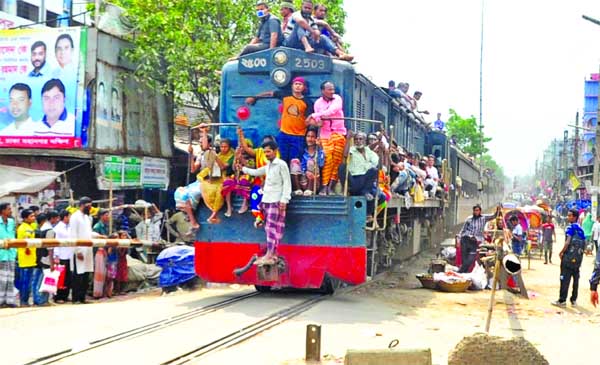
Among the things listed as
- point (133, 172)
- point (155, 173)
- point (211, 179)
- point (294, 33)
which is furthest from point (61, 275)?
point (155, 173)

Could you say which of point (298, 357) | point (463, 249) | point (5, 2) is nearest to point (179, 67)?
point (463, 249)

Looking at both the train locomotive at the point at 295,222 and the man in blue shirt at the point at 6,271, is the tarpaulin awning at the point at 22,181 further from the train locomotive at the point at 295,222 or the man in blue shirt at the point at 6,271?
the train locomotive at the point at 295,222

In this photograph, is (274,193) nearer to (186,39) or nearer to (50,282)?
(50,282)

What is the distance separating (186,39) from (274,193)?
37.0ft

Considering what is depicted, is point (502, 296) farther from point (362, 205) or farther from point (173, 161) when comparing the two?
point (173, 161)

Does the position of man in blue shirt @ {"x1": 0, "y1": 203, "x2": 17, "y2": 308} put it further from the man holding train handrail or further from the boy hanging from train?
the man holding train handrail

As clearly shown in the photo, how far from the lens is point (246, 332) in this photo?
767cm

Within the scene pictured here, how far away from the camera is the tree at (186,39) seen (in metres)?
19.9

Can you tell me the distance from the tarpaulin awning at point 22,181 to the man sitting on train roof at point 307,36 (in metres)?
6.86

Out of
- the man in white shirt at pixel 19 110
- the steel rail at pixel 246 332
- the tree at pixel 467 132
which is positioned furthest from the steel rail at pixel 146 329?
the tree at pixel 467 132

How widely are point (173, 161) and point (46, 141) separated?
525 cm

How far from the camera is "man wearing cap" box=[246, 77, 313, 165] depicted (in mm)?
10285

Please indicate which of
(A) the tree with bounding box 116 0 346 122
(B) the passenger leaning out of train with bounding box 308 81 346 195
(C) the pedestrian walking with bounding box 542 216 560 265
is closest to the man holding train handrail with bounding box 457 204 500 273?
(B) the passenger leaning out of train with bounding box 308 81 346 195

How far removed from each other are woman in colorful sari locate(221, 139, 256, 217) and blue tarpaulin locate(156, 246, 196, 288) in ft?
6.62
